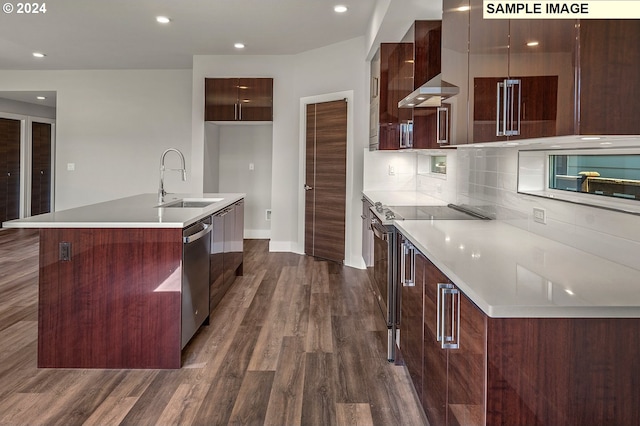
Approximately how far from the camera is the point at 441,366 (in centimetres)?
175

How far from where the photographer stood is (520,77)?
1.69 meters

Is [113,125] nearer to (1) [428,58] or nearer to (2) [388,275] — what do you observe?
(1) [428,58]

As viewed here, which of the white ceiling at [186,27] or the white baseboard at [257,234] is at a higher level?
the white ceiling at [186,27]

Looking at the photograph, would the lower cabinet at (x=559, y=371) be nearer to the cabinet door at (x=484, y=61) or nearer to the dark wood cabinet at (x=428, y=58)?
the cabinet door at (x=484, y=61)

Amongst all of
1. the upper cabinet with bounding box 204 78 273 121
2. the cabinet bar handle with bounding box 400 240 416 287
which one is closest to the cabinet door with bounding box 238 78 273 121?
the upper cabinet with bounding box 204 78 273 121

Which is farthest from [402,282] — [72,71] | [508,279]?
[72,71]

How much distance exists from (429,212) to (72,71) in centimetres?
696

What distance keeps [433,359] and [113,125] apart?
24.5ft

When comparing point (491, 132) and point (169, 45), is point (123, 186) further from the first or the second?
point (491, 132)

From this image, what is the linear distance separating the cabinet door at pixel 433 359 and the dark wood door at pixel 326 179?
4073 millimetres

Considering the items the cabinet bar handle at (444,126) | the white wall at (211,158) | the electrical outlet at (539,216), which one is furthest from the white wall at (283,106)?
the electrical outlet at (539,216)

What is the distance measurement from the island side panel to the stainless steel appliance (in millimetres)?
1193

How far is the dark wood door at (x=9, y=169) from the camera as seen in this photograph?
8844mm

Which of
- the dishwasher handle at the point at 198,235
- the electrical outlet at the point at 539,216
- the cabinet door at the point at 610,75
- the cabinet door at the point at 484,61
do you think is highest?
the cabinet door at the point at 484,61
